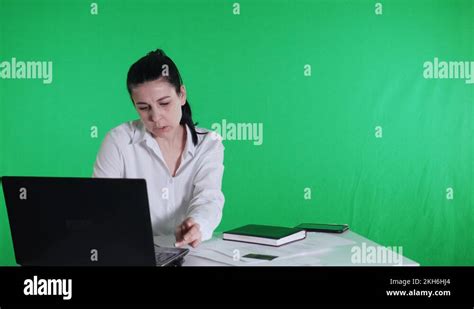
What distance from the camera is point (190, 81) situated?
305 centimetres

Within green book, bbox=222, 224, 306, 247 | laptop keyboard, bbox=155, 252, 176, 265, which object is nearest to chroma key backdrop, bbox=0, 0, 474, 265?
green book, bbox=222, 224, 306, 247

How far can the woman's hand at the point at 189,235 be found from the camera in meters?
1.34

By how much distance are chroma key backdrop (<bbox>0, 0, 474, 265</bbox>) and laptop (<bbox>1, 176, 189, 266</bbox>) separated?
202 cm

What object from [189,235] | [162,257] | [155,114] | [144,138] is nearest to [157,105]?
[155,114]

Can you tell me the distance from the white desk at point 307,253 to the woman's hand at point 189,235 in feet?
0.11

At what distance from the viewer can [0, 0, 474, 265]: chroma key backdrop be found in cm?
305

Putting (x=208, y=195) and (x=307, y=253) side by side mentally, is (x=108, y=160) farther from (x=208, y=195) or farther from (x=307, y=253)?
(x=307, y=253)

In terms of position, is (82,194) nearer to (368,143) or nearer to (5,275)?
(5,275)

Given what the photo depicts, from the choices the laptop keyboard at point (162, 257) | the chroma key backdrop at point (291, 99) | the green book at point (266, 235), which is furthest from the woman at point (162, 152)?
the chroma key backdrop at point (291, 99)

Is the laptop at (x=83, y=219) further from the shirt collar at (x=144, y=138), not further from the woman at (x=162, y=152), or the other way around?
the shirt collar at (x=144, y=138)

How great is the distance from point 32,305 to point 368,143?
→ 265 centimetres

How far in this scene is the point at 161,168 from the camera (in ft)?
6.17

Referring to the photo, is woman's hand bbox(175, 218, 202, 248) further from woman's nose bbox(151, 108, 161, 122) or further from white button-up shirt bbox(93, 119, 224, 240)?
woman's nose bbox(151, 108, 161, 122)

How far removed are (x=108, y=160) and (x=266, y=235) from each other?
0.69 meters
